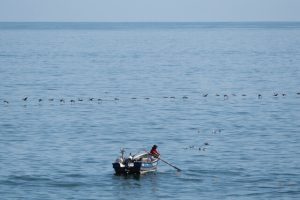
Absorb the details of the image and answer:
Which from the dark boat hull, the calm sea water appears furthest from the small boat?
the calm sea water

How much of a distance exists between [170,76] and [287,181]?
80984 millimetres

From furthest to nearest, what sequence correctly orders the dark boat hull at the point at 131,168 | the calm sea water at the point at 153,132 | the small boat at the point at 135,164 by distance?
the small boat at the point at 135,164 < the dark boat hull at the point at 131,168 < the calm sea water at the point at 153,132

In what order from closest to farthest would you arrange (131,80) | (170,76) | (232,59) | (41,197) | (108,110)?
1. (41,197)
2. (108,110)
3. (131,80)
4. (170,76)
5. (232,59)

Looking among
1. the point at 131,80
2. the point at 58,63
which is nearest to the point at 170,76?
the point at 131,80

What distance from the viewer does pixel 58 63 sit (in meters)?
168

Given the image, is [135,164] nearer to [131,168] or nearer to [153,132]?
[131,168]

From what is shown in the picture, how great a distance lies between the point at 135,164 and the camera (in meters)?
56.2

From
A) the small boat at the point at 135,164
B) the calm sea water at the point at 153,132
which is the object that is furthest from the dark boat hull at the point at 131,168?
the calm sea water at the point at 153,132

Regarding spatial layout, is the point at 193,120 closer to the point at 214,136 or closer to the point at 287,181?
the point at 214,136

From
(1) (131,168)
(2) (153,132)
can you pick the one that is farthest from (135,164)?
(2) (153,132)

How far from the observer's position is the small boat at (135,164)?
56.1 meters

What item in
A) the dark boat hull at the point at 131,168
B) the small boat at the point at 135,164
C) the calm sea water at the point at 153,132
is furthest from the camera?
the small boat at the point at 135,164

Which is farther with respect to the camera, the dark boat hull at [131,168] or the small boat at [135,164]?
the small boat at [135,164]

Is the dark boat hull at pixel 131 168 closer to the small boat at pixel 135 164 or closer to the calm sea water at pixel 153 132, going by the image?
the small boat at pixel 135 164
